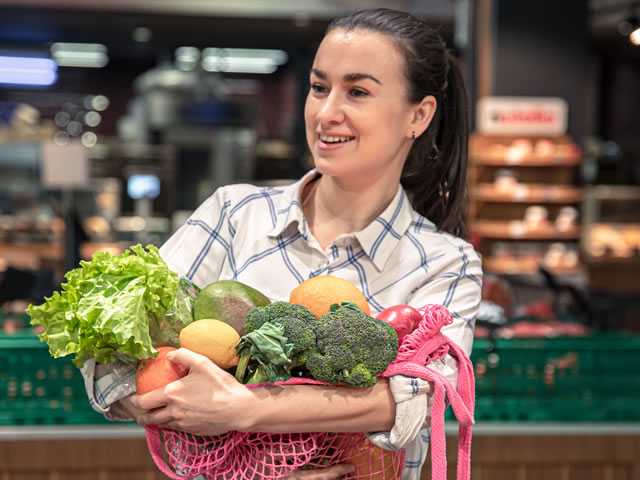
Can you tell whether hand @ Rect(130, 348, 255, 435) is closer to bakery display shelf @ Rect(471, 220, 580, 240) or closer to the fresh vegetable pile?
the fresh vegetable pile

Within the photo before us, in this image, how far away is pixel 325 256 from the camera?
1.54m

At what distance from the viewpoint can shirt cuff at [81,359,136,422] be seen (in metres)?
1.27

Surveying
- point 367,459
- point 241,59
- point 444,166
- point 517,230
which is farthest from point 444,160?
point 241,59

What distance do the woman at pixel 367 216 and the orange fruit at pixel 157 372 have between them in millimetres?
25

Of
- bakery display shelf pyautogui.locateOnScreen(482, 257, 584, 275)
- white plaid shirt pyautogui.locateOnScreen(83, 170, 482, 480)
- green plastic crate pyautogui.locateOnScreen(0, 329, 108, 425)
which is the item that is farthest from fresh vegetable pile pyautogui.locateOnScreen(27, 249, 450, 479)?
bakery display shelf pyautogui.locateOnScreen(482, 257, 584, 275)

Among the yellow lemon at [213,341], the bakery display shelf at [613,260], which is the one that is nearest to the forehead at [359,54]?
the yellow lemon at [213,341]

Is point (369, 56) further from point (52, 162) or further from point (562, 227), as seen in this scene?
point (562, 227)

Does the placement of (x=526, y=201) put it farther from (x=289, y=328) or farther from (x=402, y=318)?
(x=289, y=328)

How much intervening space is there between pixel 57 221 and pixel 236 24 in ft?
12.1

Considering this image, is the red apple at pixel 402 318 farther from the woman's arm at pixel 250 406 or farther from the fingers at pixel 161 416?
the fingers at pixel 161 416

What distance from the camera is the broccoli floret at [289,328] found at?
1.17m

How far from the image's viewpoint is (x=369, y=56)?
141 cm

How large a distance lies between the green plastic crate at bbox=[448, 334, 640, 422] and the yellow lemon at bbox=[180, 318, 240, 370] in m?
1.56

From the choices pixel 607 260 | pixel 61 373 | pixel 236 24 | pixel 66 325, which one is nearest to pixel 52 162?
pixel 61 373
